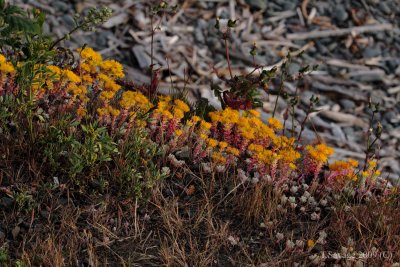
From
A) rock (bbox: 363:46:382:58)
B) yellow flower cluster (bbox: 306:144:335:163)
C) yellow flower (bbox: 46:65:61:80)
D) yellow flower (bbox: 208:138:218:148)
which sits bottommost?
rock (bbox: 363:46:382:58)

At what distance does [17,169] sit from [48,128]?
0.26 metres

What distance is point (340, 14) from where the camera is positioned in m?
7.33

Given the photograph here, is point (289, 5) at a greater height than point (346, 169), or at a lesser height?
lesser

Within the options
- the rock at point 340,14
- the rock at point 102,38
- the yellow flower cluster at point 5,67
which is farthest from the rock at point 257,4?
the yellow flower cluster at point 5,67

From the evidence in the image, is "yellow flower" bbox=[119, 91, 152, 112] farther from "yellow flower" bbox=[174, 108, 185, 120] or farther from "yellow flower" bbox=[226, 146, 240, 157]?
"yellow flower" bbox=[226, 146, 240, 157]

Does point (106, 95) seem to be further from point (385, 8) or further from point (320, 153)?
point (385, 8)

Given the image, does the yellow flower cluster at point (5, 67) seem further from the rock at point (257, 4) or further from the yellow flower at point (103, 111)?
the rock at point (257, 4)

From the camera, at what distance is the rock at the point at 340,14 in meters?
7.31

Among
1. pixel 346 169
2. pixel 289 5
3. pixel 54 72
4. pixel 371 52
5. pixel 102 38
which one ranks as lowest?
pixel 371 52

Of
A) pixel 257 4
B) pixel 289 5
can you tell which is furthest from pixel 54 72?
pixel 289 5

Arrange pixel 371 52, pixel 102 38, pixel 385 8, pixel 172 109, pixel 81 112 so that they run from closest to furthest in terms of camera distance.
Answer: pixel 81 112 → pixel 172 109 → pixel 102 38 → pixel 371 52 → pixel 385 8

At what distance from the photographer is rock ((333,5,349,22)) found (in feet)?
24.0

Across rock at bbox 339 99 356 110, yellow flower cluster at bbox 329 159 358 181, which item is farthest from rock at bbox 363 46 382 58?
yellow flower cluster at bbox 329 159 358 181

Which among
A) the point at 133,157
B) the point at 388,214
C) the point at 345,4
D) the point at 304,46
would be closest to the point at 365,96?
the point at 304,46
